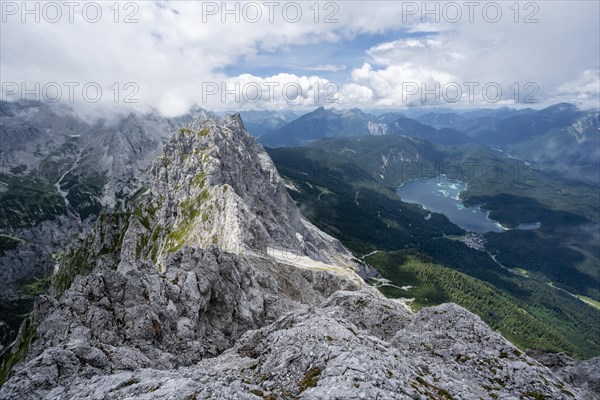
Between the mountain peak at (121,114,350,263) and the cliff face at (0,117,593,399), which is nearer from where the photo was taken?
the cliff face at (0,117,593,399)

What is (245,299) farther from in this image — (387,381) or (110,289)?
(387,381)

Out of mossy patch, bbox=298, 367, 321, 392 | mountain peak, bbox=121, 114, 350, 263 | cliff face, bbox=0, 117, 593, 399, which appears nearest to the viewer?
mossy patch, bbox=298, 367, 321, 392

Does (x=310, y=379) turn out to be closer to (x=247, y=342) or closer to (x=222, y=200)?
(x=247, y=342)

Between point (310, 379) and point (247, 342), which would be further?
point (247, 342)

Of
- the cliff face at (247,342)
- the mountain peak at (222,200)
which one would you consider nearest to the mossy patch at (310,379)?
the cliff face at (247,342)

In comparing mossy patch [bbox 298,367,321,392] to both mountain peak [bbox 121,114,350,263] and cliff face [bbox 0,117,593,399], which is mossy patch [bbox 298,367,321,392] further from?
mountain peak [bbox 121,114,350,263]

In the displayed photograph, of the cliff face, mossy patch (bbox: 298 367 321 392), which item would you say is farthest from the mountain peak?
mossy patch (bbox: 298 367 321 392)

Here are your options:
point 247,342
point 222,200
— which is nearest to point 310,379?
point 247,342

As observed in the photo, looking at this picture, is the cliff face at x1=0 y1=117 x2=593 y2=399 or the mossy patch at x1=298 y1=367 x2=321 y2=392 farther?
the cliff face at x1=0 y1=117 x2=593 y2=399

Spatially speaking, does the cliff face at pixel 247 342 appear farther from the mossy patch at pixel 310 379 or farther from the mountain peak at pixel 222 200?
the mountain peak at pixel 222 200

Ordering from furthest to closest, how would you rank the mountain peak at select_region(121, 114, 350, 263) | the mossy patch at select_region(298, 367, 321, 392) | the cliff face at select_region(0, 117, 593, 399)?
the mountain peak at select_region(121, 114, 350, 263), the cliff face at select_region(0, 117, 593, 399), the mossy patch at select_region(298, 367, 321, 392)
